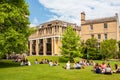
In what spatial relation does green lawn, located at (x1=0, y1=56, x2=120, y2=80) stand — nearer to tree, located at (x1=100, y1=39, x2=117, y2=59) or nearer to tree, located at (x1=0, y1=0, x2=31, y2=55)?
tree, located at (x1=0, y1=0, x2=31, y2=55)

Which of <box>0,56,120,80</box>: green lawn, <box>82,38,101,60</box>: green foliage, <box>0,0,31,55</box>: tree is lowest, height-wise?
<box>0,56,120,80</box>: green lawn

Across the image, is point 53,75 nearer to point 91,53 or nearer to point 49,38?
point 91,53

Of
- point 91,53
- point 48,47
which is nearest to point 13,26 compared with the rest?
point 91,53

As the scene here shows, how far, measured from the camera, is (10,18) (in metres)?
37.6

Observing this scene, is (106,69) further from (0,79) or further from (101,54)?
(101,54)

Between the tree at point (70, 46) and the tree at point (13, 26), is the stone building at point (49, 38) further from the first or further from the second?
the tree at point (13, 26)

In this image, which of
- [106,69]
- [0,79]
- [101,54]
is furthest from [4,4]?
[101,54]

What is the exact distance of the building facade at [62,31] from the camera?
69438 millimetres

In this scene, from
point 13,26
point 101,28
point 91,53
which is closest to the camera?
point 13,26

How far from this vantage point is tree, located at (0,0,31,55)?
36.2 metres

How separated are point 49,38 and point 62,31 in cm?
548

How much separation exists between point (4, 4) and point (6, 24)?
3.00m

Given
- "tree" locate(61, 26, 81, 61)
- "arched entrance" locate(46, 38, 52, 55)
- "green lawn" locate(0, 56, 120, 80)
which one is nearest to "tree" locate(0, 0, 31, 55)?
"green lawn" locate(0, 56, 120, 80)

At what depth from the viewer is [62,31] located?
75.4 metres
